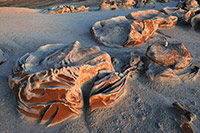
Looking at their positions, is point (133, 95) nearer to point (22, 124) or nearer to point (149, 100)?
point (149, 100)

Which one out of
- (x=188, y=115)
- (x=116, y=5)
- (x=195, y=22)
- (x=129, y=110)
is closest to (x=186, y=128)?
(x=188, y=115)

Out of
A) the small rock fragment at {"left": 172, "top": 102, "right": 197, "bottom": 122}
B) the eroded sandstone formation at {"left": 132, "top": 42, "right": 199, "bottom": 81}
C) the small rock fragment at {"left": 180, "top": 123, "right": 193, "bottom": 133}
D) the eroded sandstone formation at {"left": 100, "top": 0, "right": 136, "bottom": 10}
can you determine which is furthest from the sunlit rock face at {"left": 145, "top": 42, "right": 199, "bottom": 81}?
the eroded sandstone formation at {"left": 100, "top": 0, "right": 136, "bottom": 10}

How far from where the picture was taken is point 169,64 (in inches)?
70.9

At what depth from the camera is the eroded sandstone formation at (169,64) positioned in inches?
68.7

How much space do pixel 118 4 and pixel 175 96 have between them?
16.8 feet

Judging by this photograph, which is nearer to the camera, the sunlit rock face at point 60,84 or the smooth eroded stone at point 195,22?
the sunlit rock face at point 60,84

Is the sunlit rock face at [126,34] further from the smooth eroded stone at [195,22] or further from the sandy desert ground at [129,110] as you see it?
the smooth eroded stone at [195,22]

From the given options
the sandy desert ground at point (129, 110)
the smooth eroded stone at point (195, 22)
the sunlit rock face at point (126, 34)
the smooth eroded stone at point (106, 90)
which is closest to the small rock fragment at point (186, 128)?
the sandy desert ground at point (129, 110)

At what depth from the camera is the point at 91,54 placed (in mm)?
1600

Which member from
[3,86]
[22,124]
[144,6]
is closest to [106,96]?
[22,124]

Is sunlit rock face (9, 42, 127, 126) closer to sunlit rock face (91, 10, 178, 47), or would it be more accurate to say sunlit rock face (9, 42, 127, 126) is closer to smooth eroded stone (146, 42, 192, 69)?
smooth eroded stone (146, 42, 192, 69)

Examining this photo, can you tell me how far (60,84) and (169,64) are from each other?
4.39 feet

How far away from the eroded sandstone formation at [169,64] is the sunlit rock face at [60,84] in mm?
505

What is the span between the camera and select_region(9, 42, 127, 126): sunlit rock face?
1.23 meters
